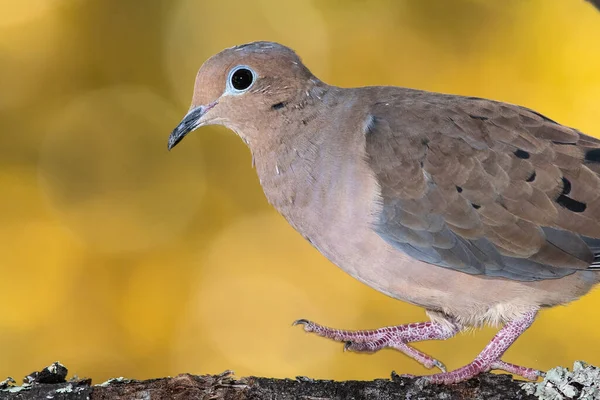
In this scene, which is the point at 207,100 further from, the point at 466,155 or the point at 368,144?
the point at 466,155

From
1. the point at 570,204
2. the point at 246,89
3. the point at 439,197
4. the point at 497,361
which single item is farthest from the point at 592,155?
the point at 246,89

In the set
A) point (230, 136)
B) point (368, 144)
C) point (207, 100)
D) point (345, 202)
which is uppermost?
point (230, 136)

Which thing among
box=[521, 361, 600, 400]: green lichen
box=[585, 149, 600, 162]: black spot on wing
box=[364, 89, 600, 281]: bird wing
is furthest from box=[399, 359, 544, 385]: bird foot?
box=[585, 149, 600, 162]: black spot on wing

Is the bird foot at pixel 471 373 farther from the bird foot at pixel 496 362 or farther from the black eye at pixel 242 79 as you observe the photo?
the black eye at pixel 242 79

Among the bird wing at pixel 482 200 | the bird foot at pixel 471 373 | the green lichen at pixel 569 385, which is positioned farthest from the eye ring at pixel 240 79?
the green lichen at pixel 569 385

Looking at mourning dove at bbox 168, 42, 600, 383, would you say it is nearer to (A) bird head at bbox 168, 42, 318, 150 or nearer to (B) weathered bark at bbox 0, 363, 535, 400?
(A) bird head at bbox 168, 42, 318, 150

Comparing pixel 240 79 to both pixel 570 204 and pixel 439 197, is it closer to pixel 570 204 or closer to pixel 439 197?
pixel 439 197

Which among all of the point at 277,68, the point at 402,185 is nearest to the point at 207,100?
the point at 277,68
